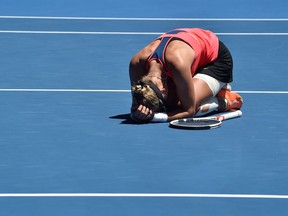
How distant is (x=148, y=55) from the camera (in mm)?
8602

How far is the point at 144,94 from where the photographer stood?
321 inches

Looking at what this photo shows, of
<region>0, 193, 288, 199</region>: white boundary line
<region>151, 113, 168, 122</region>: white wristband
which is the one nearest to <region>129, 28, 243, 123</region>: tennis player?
<region>151, 113, 168, 122</region>: white wristband

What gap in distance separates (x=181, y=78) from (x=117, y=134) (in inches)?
27.0

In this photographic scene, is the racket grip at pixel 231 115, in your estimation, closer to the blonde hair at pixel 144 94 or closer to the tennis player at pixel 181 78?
the tennis player at pixel 181 78

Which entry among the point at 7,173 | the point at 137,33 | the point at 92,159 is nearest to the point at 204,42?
the point at 92,159

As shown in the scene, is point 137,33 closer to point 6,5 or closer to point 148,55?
point 6,5

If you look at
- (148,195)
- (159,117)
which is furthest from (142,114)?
(148,195)

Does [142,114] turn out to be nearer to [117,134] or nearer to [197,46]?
[117,134]

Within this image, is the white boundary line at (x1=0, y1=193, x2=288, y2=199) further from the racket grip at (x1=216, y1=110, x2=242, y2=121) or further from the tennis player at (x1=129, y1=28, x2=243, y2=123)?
the racket grip at (x1=216, y1=110, x2=242, y2=121)

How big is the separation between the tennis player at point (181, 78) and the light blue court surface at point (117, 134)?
0.20 metres

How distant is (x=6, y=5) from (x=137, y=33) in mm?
2587

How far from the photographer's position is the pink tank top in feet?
28.1

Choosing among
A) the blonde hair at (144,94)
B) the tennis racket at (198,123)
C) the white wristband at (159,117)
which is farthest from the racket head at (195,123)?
the blonde hair at (144,94)

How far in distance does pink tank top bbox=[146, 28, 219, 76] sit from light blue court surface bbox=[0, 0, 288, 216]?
0.57 meters
